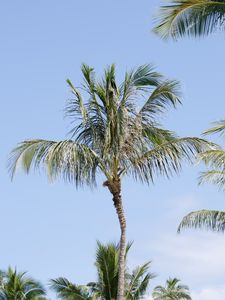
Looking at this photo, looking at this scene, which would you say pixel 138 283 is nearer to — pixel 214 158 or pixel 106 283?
pixel 106 283

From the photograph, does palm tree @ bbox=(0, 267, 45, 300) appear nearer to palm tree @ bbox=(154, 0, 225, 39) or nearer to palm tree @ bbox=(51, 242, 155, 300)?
palm tree @ bbox=(51, 242, 155, 300)

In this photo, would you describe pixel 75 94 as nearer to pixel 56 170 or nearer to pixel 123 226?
pixel 56 170

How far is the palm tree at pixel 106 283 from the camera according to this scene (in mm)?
21734

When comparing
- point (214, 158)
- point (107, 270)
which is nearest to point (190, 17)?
point (214, 158)

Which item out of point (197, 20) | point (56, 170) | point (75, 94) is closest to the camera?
point (197, 20)

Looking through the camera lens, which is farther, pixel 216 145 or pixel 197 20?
pixel 216 145

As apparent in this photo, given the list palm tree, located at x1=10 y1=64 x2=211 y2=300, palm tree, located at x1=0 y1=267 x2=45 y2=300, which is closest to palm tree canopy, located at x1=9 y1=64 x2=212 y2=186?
palm tree, located at x1=10 y1=64 x2=211 y2=300

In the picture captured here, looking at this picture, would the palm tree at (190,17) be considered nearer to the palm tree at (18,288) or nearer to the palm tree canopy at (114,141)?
the palm tree canopy at (114,141)

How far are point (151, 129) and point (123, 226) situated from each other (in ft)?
8.37

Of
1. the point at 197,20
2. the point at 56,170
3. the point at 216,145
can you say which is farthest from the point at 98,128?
the point at 197,20

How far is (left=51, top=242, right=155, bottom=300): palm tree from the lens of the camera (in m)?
21.7

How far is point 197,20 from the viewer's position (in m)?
12.1

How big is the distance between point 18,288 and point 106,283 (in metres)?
7.39

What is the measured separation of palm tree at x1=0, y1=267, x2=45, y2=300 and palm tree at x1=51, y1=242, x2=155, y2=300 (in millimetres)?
6120
